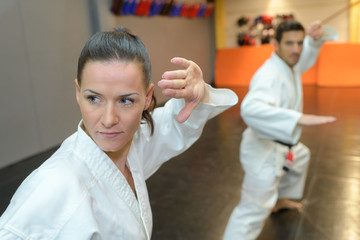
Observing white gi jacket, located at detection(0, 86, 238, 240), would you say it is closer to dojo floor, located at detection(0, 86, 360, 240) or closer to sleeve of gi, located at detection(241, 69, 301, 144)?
sleeve of gi, located at detection(241, 69, 301, 144)

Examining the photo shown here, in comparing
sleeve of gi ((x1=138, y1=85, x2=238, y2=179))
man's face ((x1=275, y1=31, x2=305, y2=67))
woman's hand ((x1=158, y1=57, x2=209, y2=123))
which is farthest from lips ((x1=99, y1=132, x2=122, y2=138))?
man's face ((x1=275, y1=31, x2=305, y2=67))

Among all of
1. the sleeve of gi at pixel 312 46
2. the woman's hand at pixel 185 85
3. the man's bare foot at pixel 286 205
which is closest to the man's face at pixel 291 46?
the sleeve of gi at pixel 312 46

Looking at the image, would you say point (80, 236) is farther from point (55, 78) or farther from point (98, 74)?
point (55, 78)

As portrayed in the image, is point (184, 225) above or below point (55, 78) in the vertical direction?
below

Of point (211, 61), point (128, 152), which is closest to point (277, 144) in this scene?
point (128, 152)

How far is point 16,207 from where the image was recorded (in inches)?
28.0

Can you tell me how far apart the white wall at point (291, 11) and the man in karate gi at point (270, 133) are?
600 cm

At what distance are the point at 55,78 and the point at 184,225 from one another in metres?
2.38

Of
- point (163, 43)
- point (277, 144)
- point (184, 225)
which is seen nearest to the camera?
point (277, 144)

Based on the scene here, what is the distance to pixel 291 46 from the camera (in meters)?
2.04

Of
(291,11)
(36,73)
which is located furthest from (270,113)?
(291,11)

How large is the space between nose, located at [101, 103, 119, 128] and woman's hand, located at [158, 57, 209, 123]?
0.14 meters

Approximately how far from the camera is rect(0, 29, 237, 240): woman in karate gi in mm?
720

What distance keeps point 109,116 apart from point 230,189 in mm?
2056
